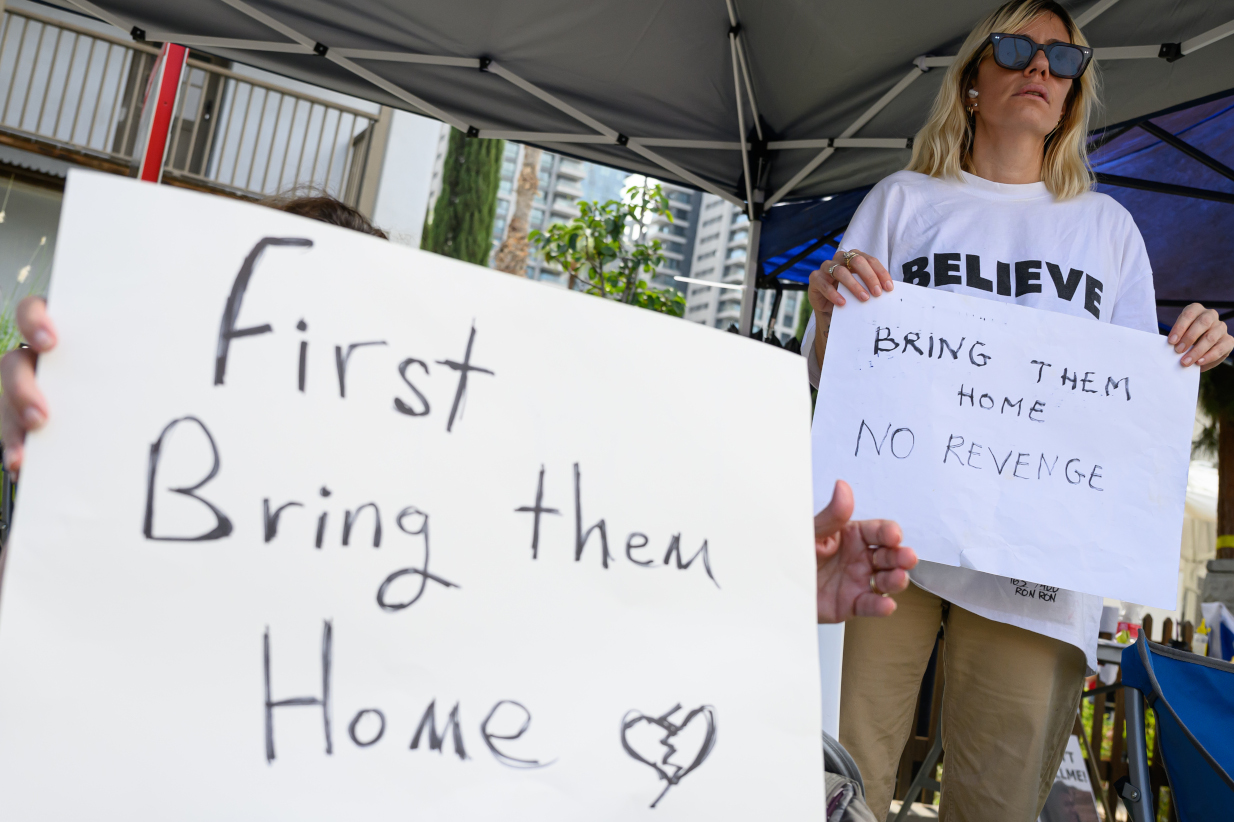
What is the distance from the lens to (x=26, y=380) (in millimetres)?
625

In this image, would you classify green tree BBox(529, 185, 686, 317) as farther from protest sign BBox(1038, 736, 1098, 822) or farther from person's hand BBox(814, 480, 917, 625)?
person's hand BBox(814, 480, 917, 625)

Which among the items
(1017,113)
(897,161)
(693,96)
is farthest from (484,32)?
(1017,113)

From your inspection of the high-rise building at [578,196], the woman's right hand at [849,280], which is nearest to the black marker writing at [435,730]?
the woman's right hand at [849,280]

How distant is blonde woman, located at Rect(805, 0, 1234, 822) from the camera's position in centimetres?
138

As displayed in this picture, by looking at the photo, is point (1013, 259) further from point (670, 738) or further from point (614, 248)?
point (614, 248)

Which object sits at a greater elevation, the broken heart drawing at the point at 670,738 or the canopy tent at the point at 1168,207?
the canopy tent at the point at 1168,207

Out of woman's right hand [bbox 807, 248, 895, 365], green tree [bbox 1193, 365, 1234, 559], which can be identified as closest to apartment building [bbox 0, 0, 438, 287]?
green tree [bbox 1193, 365, 1234, 559]

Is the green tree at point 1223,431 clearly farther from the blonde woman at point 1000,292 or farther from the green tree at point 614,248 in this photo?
the blonde woman at point 1000,292

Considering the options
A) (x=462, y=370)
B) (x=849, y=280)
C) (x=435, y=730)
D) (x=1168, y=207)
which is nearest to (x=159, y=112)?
(x=462, y=370)

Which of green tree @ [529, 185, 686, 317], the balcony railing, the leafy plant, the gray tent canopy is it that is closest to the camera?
the gray tent canopy

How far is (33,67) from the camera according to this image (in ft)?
24.2

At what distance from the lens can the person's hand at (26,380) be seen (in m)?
0.61

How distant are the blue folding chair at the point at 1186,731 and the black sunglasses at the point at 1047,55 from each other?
106 centimetres

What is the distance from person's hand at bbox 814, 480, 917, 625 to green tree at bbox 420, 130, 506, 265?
584 inches
